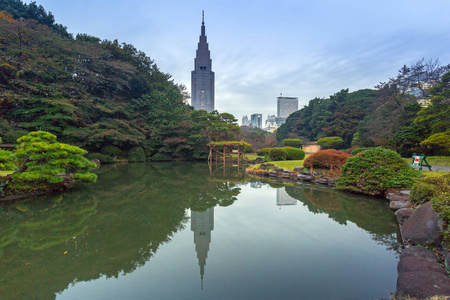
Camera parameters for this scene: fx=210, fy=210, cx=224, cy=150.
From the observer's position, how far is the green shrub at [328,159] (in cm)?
769

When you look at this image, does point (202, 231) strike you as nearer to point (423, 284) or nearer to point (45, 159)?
point (423, 284)

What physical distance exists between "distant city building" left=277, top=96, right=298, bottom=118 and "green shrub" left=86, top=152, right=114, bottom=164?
7145 cm

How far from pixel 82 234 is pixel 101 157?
12.1 meters

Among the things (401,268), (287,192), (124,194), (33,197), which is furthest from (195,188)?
(401,268)

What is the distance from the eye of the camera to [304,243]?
3.09m

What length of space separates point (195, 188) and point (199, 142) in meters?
10.7

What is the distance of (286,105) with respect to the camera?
79.2 meters

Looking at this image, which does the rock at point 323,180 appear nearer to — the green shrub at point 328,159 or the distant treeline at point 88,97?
the green shrub at point 328,159

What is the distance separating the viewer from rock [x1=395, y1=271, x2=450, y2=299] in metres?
1.65

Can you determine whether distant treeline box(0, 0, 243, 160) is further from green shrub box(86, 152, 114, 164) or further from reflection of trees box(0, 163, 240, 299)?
reflection of trees box(0, 163, 240, 299)

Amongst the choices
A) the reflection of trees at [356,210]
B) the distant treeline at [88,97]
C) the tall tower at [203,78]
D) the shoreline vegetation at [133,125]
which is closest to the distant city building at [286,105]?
the tall tower at [203,78]

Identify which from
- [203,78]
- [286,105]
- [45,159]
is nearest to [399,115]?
[45,159]

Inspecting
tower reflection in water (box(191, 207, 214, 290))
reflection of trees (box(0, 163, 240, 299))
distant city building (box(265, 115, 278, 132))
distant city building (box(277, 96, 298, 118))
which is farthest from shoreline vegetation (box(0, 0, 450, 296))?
distant city building (box(277, 96, 298, 118))

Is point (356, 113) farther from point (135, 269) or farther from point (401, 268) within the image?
point (135, 269)
